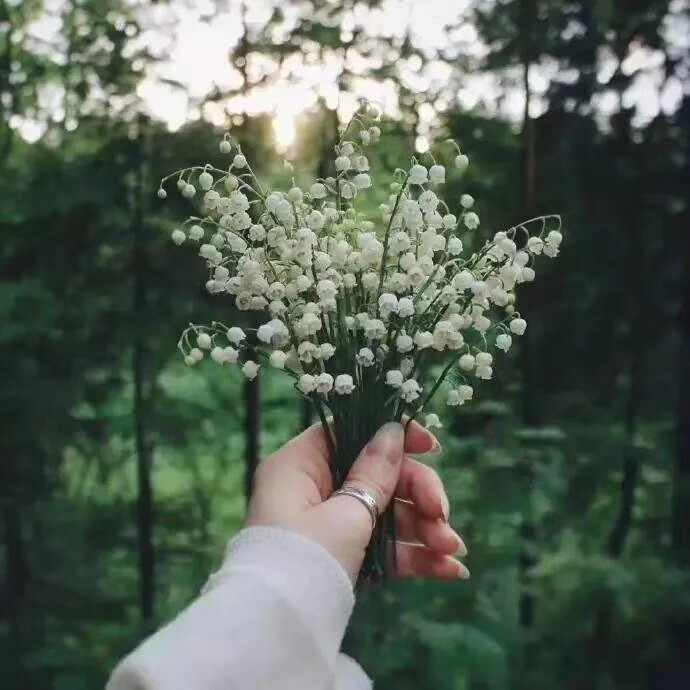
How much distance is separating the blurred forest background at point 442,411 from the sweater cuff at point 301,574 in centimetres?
111

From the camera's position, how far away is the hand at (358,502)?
0.77m

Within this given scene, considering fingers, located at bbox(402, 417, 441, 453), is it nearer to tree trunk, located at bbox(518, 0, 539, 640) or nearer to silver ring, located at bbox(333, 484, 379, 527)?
silver ring, located at bbox(333, 484, 379, 527)

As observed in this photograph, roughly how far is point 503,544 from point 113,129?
4.16 ft

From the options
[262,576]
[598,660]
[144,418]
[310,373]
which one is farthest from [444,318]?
[598,660]

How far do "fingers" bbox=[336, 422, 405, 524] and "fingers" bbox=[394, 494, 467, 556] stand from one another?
0.27ft

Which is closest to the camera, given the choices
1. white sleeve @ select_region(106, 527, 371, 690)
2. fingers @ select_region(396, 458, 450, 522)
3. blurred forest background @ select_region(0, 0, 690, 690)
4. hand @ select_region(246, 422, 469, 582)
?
white sleeve @ select_region(106, 527, 371, 690)

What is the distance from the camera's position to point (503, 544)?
1.89m

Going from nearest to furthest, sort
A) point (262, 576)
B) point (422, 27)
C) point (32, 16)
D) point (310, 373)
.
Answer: point (262, 576)
point (310, 373)
point (422, 27)
point (32, 16)

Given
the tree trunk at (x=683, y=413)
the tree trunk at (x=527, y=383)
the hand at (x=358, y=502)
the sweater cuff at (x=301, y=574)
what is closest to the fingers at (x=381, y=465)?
the hand at (x=358, y=502)

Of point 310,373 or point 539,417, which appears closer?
point 310,373

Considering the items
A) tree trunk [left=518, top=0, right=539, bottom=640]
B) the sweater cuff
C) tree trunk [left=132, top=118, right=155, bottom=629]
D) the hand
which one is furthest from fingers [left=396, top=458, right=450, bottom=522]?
tree trunk [left=132, top=118, right=155, bottom=629]

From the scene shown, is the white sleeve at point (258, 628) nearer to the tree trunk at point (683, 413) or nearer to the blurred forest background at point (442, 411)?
the blurred forest background at point (442, 411)

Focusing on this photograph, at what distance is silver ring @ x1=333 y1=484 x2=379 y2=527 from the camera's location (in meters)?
0.81

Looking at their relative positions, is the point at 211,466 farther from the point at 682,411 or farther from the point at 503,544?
the point at 682,411
